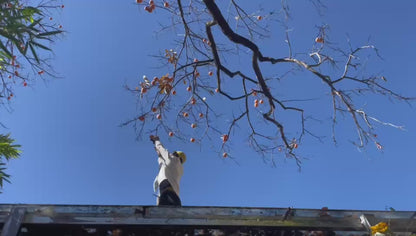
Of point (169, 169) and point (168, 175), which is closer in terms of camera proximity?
point (168, 175)

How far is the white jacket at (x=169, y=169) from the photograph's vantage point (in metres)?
5.05

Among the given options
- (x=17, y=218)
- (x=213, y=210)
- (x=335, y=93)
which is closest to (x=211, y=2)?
(x=335, y=93)

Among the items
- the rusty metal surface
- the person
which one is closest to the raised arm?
the person

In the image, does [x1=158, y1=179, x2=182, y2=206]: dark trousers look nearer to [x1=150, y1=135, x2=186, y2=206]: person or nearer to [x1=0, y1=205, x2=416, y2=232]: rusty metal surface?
[x1=150, y1=135, x2=186, y2=206]: person

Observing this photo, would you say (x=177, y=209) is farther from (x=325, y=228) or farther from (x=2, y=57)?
(x=2, y=57)

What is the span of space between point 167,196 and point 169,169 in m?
0.50

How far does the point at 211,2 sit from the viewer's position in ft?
15.9

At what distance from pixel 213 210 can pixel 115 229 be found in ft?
2.16

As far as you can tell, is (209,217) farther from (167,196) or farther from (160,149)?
(160,149)

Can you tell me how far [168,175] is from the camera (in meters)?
5.05

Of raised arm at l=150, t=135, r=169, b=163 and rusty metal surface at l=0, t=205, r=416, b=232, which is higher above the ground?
raised arm at l=150, t=135, r=169, b=163

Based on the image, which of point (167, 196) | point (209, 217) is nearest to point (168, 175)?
point (167, 196)

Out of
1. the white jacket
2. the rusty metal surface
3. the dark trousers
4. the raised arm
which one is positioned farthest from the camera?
the raised arm

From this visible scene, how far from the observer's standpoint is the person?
15.5 ft
